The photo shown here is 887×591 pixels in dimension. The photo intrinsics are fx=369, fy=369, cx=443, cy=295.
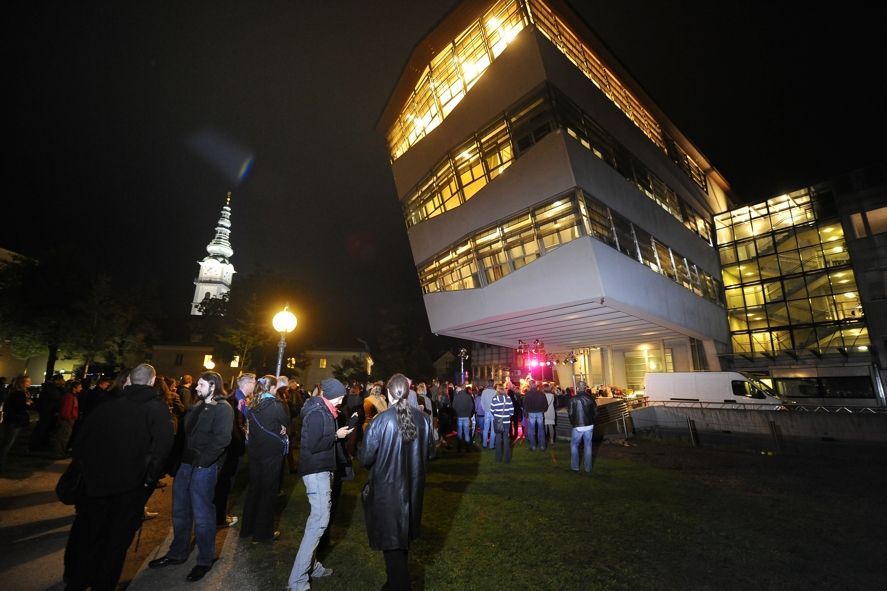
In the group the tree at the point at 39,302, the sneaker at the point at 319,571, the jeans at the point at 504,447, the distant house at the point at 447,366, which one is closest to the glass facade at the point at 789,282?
the jeans at the point at 504,447

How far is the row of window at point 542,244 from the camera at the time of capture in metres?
16.2

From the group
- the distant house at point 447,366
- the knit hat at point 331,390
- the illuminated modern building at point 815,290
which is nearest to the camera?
the knit hat at point 331,390

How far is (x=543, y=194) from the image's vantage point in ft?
54.9

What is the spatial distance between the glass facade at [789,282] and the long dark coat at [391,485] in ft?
109

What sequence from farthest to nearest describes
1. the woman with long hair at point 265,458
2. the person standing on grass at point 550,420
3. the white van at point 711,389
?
1. the white van at point 711,389
2. the person standing on grass at point 550,420
3. the woman with long hair at point 265,458

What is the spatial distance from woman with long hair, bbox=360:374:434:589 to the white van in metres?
18.7

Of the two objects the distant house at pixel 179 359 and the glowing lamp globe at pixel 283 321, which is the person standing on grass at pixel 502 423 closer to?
the glowing lamp globe at pixel 283 321

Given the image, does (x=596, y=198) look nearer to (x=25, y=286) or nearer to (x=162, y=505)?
(x=162, y=505)

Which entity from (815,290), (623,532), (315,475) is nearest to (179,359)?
(315,475)

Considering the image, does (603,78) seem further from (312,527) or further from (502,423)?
(312,527)

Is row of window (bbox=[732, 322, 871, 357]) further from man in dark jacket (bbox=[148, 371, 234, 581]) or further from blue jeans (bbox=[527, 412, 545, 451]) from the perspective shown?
man in dark jacket (bbox=[148, 371, 234, 581])

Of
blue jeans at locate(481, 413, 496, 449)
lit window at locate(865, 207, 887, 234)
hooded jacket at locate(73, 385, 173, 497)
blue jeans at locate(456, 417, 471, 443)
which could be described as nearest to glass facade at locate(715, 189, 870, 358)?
lit window at locate(865, 207, 887, 234)

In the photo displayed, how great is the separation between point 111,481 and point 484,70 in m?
21.6

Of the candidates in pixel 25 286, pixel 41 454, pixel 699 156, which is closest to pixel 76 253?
pixel 25 286
